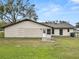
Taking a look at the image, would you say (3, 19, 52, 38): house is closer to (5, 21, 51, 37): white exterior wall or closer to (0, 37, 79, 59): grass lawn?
(5, 21, 51, 37): white exterior wall

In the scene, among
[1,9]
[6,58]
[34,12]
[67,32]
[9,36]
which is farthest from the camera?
[34,12]

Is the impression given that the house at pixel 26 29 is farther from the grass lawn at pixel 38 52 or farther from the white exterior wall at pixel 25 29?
the grass lawn at pixel 38 52

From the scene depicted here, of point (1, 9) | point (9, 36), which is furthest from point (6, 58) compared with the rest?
point (1, 9)

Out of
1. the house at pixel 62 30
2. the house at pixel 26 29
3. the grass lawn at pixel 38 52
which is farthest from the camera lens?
the house at pixel 62 30

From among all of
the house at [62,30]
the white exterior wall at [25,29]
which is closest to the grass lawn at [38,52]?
the white exterior wall at [25,29]

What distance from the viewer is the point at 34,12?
2591 inches

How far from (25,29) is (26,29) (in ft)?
0.65

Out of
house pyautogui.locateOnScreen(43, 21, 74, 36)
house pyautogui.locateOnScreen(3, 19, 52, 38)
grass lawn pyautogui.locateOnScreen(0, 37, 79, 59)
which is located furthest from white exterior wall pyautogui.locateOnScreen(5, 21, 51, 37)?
grass lawn pyautogui.locateOnScreen(0, 37, 79, 59)

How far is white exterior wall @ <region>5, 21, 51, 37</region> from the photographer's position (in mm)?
44125

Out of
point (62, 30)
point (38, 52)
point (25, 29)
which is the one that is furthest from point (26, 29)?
point (38, 52)

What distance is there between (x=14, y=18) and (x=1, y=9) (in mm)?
4537

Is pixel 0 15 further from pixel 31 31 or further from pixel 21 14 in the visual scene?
pixel 31 31

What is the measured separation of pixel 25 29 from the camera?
145 feet

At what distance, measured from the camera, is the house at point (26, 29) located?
44062mm
